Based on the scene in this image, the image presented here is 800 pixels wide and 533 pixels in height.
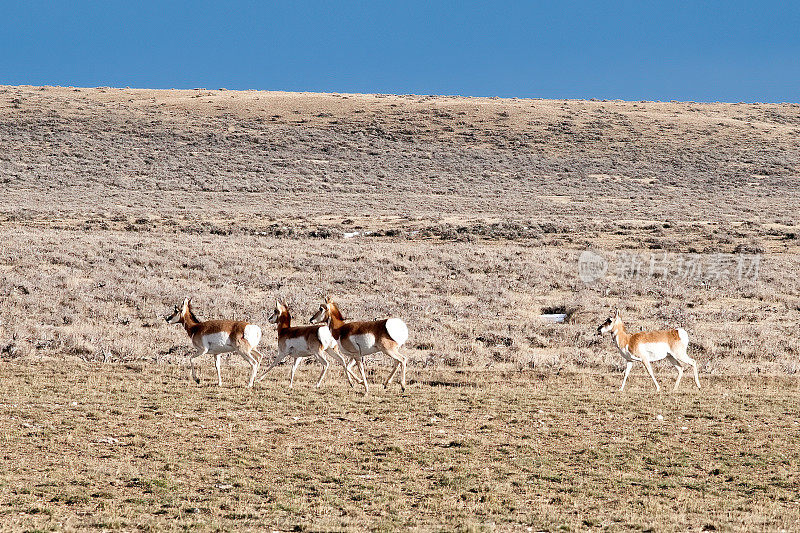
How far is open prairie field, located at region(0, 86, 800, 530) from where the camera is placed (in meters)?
8.41

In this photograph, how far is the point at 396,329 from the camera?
13.8 metres

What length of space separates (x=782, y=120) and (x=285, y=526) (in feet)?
338

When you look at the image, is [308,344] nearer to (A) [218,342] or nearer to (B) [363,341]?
(B) [363,341]

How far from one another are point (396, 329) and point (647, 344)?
4.58m

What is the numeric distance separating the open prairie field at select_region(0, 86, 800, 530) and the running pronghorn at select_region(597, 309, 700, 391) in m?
0.64

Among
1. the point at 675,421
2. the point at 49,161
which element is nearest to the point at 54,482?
the point at 675,421

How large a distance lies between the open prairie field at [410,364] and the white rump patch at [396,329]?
951mm

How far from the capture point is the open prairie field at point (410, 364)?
27.6 feet

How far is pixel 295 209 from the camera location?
5200 centimetres

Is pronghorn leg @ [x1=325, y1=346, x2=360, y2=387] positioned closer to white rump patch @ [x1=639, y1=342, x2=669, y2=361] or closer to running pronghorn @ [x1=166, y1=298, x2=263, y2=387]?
running pronghorn @ [x1=166, y1=298, x2=263, y2=387]

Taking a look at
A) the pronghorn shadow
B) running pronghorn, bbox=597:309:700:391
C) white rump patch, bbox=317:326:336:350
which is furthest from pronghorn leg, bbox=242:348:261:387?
running pronghorn, bbox=597:309:700:391

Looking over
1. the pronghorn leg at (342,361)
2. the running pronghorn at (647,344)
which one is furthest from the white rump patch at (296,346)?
the running pronghorn at (647,344)

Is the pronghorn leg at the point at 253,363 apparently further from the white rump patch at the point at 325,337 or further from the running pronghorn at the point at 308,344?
the white rump patch at the point at 325,337

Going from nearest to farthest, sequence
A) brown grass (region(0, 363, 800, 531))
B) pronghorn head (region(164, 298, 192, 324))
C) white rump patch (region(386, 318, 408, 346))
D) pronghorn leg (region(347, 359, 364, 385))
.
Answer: brown grass (region(0, 363, 800, 531))
white rump patch (region(386, 318, 408, 346))
pronghorn leg (region(347, 359, 364, 385))
pronghorn head (region(164, 298, 192, 324))
